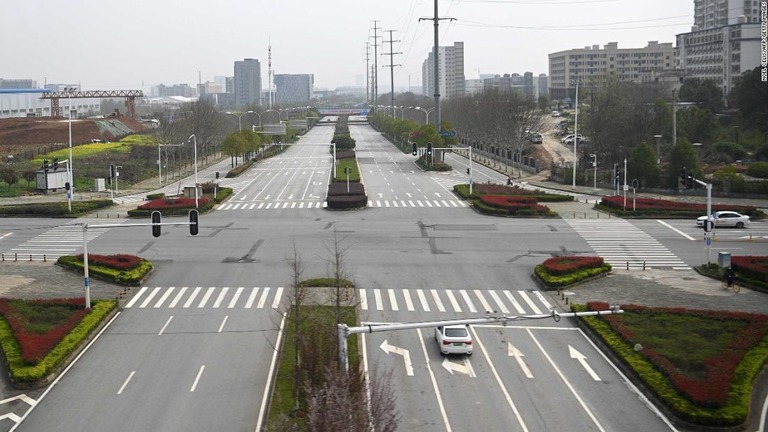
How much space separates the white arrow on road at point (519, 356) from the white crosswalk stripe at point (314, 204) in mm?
30707

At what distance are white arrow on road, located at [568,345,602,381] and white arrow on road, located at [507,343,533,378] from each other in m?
1.69

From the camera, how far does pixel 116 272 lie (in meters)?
38.2

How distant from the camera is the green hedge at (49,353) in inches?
1014

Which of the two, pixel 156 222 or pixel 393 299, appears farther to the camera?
pixel 393 299

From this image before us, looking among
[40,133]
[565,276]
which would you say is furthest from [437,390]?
[40,133]

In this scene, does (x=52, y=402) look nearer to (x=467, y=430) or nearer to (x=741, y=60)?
(x=467, y=430)

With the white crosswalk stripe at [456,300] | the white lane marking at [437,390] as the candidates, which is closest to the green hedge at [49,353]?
the white crosswalk stripe at [456,300]

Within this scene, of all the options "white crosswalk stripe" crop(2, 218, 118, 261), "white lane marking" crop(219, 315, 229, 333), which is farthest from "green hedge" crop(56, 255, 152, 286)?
"white lane marking" crop(219, 315, 229, 333)

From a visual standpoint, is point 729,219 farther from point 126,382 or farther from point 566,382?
point 126,382

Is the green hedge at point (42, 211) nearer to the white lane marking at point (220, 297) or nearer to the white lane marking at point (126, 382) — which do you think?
the white lane marking at point (220, 297)

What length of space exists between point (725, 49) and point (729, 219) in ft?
276

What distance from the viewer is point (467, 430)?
72.5ft

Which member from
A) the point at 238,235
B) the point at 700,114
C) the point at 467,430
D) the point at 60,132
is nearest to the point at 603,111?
the point at 700,114

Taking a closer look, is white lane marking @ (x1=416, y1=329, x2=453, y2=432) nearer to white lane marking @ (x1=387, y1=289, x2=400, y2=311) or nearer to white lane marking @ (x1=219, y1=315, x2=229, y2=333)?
white lane marking @ (x1=387, y1=289, x2=400, y2=311)
